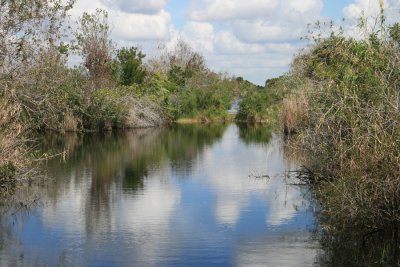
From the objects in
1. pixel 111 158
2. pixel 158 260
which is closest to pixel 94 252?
pixel 158 260

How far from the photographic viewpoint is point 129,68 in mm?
49219

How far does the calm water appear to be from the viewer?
10.6m

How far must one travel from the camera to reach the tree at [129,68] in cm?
Answer: 4919

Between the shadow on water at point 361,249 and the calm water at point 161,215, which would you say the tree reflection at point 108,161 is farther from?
the shadow on water at point 361,249

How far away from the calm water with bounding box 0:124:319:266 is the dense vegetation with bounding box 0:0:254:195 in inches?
73.9

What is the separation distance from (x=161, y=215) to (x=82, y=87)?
26.3 m

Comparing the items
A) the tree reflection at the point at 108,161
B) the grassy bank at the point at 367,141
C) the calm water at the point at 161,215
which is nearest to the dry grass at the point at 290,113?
the tree reflection at the point at 108,161

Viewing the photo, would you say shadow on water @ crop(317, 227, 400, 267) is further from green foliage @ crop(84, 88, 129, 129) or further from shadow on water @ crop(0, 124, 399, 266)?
green foliage @ crop(84, 88, 129, 129)

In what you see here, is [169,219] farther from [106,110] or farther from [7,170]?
[106,110]

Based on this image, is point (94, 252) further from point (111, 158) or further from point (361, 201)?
point (111, 158)

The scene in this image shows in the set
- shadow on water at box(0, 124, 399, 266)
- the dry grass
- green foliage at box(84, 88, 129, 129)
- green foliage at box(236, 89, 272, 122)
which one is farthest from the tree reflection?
green foliage at box(236, 89, 272, 122)

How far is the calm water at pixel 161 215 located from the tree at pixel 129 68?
79.3 feet

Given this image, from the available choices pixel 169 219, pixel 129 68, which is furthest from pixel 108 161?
pixel 129 68

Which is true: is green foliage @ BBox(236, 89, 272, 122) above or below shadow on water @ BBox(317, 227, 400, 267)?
above
